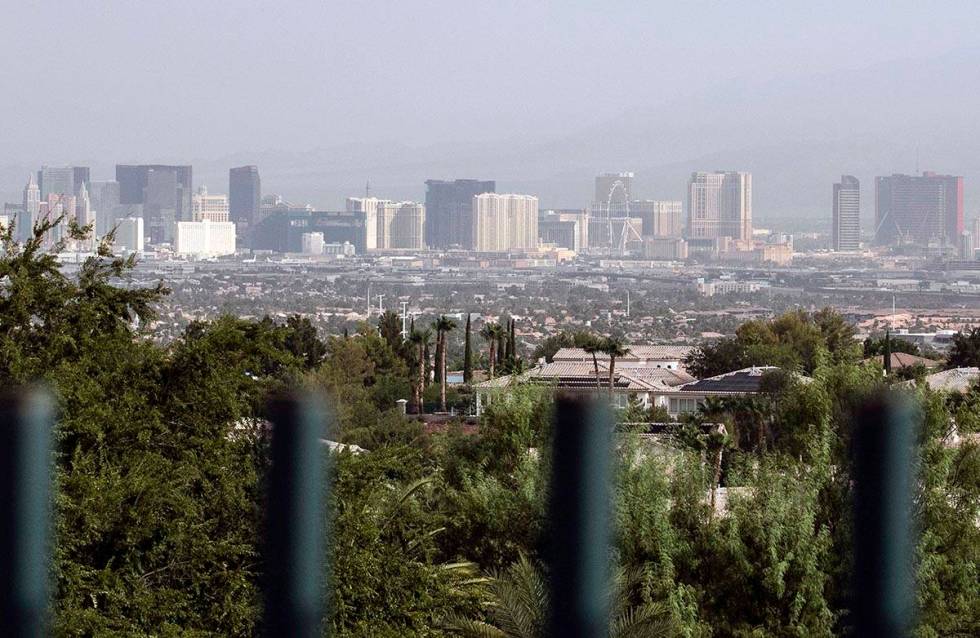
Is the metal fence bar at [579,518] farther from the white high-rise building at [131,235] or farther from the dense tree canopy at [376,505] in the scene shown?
the white high-rise building at [131,235]

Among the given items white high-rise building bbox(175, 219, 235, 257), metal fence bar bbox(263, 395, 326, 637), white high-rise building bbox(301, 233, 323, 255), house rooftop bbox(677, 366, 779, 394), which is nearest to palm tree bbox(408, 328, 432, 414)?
house rooftop bbox(677, 366, 779, 394)

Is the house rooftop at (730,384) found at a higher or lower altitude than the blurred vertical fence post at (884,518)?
lower

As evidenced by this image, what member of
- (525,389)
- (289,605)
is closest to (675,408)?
(525,389)

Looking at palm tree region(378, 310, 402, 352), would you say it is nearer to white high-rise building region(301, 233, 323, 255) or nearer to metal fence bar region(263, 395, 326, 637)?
metal fence bar region(263, 395, 326, 637)

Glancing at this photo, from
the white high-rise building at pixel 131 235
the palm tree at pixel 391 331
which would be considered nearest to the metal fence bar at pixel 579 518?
the palm tree at pixel 391 331

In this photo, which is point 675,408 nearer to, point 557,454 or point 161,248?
point 557,454
